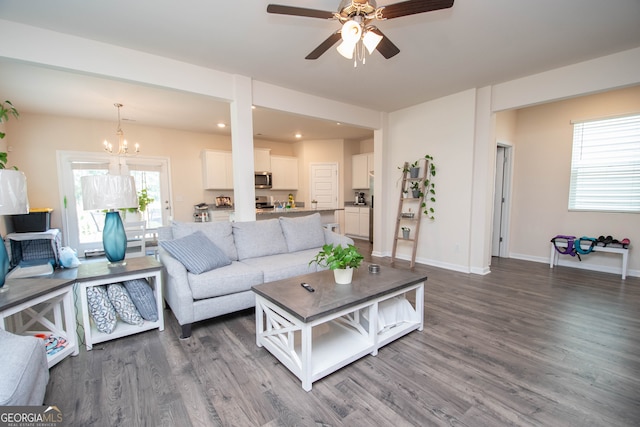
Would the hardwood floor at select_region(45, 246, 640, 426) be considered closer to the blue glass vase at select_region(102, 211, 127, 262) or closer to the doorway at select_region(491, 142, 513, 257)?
the blue glass vase at select_region(102, 211, 127, 262)

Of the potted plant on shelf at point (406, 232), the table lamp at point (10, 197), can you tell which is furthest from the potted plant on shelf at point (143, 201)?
the potted plant on shelf at point (406, 232)

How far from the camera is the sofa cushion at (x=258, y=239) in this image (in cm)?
313

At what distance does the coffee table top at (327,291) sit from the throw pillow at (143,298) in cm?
104

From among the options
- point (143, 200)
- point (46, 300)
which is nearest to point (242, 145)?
point (46, 300)

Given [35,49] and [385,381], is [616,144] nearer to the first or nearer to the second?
[385,381]

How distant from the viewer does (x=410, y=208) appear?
4973mm

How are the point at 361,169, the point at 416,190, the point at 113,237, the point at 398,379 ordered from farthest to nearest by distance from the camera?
the point at 361,169, the point at 416,190, the point at 113,237, the point at 398,379

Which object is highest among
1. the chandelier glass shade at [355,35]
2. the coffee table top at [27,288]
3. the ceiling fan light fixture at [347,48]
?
the chandelier glass shade at [355,35]

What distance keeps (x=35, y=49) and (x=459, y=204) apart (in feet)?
17.1

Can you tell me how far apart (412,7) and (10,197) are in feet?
9.24

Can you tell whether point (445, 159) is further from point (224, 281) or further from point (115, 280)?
point (115, 280)

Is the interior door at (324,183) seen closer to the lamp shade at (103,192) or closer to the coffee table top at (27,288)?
the lamp shade at (103,192)

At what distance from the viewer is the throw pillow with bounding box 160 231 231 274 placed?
8.13 ft

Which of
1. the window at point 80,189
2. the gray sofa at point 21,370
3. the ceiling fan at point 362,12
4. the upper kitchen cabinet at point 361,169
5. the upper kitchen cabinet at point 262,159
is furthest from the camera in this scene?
the upper kitchen cabinet at point 361,169
